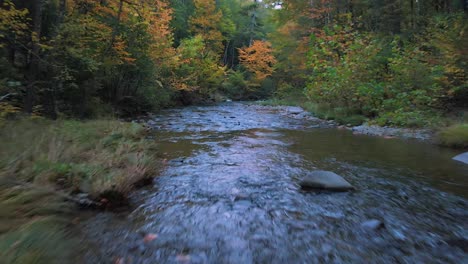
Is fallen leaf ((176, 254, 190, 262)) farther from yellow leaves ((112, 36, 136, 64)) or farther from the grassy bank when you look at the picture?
yellow leaves ((112, 36, 136, 64))

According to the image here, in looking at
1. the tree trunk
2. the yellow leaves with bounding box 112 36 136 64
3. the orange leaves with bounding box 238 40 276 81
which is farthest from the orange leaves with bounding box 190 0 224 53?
the tree trunk

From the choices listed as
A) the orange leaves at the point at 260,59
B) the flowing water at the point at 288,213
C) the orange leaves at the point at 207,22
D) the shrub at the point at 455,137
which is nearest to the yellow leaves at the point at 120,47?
the flowing water at the point at 288,213

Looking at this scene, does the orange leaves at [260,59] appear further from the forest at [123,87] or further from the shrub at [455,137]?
the shrub at [455,137]

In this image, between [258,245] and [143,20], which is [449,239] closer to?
[258,245]

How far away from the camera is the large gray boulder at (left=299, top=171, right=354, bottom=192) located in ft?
13.9

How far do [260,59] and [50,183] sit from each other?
2914cm

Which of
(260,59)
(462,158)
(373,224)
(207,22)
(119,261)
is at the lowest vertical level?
(119,261)

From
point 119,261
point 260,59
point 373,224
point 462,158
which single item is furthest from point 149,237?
point 260,59

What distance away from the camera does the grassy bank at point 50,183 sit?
208cm

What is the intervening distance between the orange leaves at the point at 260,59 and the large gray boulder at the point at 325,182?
26449mm

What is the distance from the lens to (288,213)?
3471 millimetres

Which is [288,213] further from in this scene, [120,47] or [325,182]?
[120,47]

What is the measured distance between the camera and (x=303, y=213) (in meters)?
3.46

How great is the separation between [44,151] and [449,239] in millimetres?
4814
